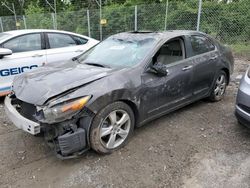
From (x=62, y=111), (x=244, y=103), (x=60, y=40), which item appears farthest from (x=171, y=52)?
(x=60, y=40)

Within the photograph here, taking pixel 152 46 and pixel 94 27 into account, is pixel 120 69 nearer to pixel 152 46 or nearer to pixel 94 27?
pixel 152 46

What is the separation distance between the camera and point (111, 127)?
10.3ft

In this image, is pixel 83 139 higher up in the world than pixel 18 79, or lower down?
lower down

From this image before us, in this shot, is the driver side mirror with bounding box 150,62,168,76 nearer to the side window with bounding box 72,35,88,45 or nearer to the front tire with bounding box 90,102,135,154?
the front tire with bounding box 90,102,135,154

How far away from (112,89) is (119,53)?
0.98m

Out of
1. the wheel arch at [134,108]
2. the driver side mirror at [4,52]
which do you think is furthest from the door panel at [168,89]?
the driver side mirror at [4,52]

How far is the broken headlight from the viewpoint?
8.82 feet

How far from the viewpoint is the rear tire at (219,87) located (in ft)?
15.7

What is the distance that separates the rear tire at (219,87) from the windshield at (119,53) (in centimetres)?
174

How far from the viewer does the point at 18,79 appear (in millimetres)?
3498

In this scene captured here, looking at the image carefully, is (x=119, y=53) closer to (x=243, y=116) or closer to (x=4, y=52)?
(x=243, y=116)

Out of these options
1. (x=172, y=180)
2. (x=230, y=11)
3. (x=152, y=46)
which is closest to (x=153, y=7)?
(x=230, y=11)

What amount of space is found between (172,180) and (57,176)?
1286 mm

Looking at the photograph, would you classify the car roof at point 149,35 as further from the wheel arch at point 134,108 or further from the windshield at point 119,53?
the wheel arch at point 134,108
